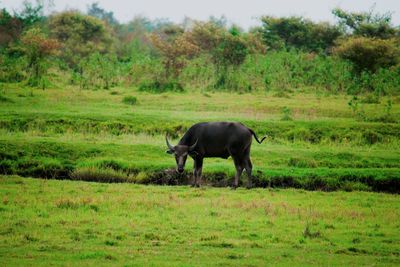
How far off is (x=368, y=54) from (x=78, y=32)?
74.0ft

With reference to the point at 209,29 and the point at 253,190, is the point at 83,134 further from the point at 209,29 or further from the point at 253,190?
the point at 209,29

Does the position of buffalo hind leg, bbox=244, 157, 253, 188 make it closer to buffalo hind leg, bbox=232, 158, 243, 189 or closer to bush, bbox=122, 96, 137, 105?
buffalo hind leg, bbox=232, 158, 243, 189

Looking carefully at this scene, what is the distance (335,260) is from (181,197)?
5.33m

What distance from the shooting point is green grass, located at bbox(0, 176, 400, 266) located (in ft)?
30.9

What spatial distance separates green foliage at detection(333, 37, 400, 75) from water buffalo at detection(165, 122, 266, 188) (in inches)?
776

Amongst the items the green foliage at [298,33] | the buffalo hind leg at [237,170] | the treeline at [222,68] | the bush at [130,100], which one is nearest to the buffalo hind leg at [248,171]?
the buffalo hind leg at [237,170]

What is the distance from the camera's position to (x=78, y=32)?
47969 millimetres

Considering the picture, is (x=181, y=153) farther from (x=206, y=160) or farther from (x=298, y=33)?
(x=298, y=33)

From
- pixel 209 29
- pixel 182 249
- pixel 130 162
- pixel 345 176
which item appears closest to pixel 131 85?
pixel 209 29

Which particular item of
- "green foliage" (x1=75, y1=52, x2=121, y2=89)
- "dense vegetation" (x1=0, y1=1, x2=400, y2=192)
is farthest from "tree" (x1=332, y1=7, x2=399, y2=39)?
"green foliage" (x1=75, y1=52, x2=121, y2=89)

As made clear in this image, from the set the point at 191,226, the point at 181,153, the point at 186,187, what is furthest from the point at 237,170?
the point at 191,226

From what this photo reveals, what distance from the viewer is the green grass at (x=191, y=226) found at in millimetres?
9422

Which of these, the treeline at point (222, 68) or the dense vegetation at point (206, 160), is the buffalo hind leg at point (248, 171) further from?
the treeline at point (222, 68)

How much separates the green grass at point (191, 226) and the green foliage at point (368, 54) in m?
20.1
